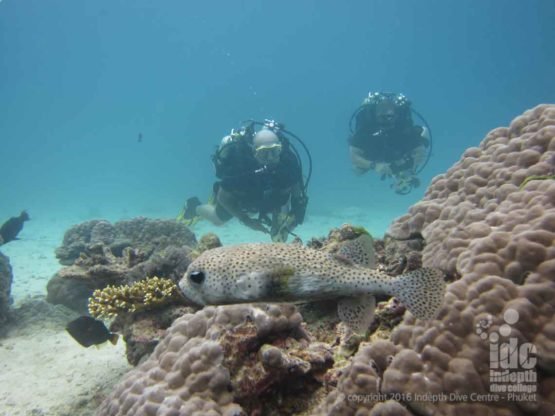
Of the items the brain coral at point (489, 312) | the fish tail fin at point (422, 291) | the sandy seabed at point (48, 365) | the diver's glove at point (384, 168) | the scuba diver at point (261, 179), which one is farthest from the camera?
the diver's glove at point (384, 168)

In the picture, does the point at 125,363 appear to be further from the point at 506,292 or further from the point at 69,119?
the point at 69,119

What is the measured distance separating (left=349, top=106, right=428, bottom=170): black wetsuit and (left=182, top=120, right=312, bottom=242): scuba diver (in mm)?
4577

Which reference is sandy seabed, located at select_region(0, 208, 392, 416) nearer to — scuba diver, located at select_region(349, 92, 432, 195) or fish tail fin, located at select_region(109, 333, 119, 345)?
fish tail fin, located at select_region(109, 333, 119, 345)

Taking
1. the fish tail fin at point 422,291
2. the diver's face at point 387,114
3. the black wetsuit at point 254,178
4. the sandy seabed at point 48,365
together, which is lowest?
the sandy seabed at point 48,365

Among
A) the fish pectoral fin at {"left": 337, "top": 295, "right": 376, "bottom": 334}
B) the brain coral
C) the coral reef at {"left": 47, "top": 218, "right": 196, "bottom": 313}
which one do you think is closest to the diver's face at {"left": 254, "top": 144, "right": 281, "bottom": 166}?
the coral reef at {"left": 47, "top": 218, "right": 196, "bottom": 313}

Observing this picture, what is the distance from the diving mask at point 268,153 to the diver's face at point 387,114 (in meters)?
5.73

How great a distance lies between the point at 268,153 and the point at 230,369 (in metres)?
7.61

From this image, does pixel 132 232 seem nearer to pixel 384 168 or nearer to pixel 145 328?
pixel 145 328

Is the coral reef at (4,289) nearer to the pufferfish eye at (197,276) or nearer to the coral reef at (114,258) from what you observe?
the coral reef at (114,258)

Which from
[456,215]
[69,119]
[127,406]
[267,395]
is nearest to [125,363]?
[127,406]

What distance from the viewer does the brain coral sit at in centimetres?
225

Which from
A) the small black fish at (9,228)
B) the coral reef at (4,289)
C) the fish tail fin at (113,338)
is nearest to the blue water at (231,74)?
the small black fish at (9,228)

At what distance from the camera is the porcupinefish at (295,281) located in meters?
2.84

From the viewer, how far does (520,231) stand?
2.82 metres
